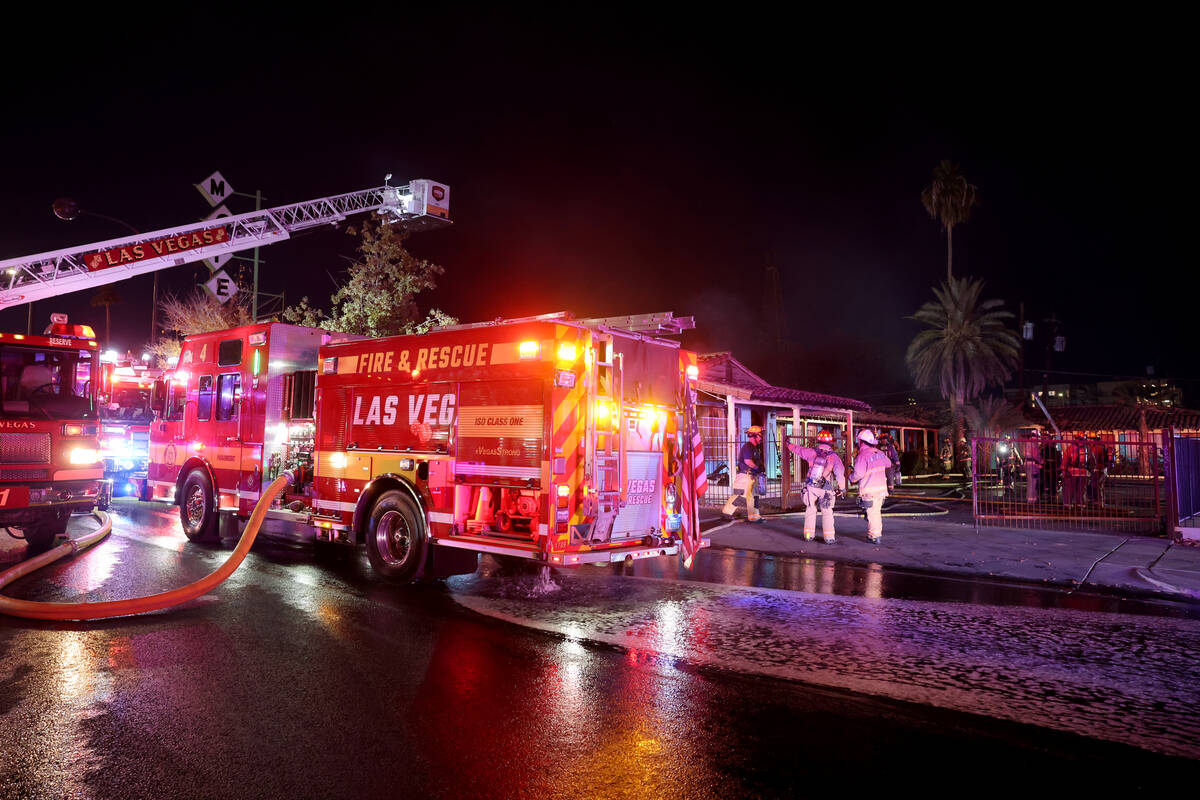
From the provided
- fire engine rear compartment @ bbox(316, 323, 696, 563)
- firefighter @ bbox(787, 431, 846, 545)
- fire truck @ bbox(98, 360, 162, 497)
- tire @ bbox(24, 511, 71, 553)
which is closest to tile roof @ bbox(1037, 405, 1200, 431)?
firefighter @ bbox(787, 431, 846, 545)

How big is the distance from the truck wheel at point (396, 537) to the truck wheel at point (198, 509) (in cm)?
355

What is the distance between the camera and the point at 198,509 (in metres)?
11.2

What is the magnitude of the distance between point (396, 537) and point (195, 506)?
454 centimetres

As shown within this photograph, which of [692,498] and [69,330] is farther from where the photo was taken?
[69,330]

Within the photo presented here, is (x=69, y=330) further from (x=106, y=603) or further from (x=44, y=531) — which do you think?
(x=106, y=603)

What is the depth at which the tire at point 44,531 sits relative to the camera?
1019 cm


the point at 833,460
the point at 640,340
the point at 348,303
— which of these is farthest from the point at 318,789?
the point at 348,303

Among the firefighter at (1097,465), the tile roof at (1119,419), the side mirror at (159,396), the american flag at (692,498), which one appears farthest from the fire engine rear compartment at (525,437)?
the tile roof at (1119,419)

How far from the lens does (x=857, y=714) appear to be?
4.55m

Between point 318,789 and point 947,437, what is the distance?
157ft

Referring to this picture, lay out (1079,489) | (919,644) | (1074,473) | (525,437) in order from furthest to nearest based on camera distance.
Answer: (1079,489) < (1074,473) < (525,437) < (919,644)

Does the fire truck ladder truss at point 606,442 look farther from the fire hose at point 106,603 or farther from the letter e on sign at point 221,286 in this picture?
the letter e on sign at point 221,286

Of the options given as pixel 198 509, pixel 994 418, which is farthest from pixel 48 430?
pixel 994 418

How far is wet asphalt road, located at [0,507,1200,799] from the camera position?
3.70m
